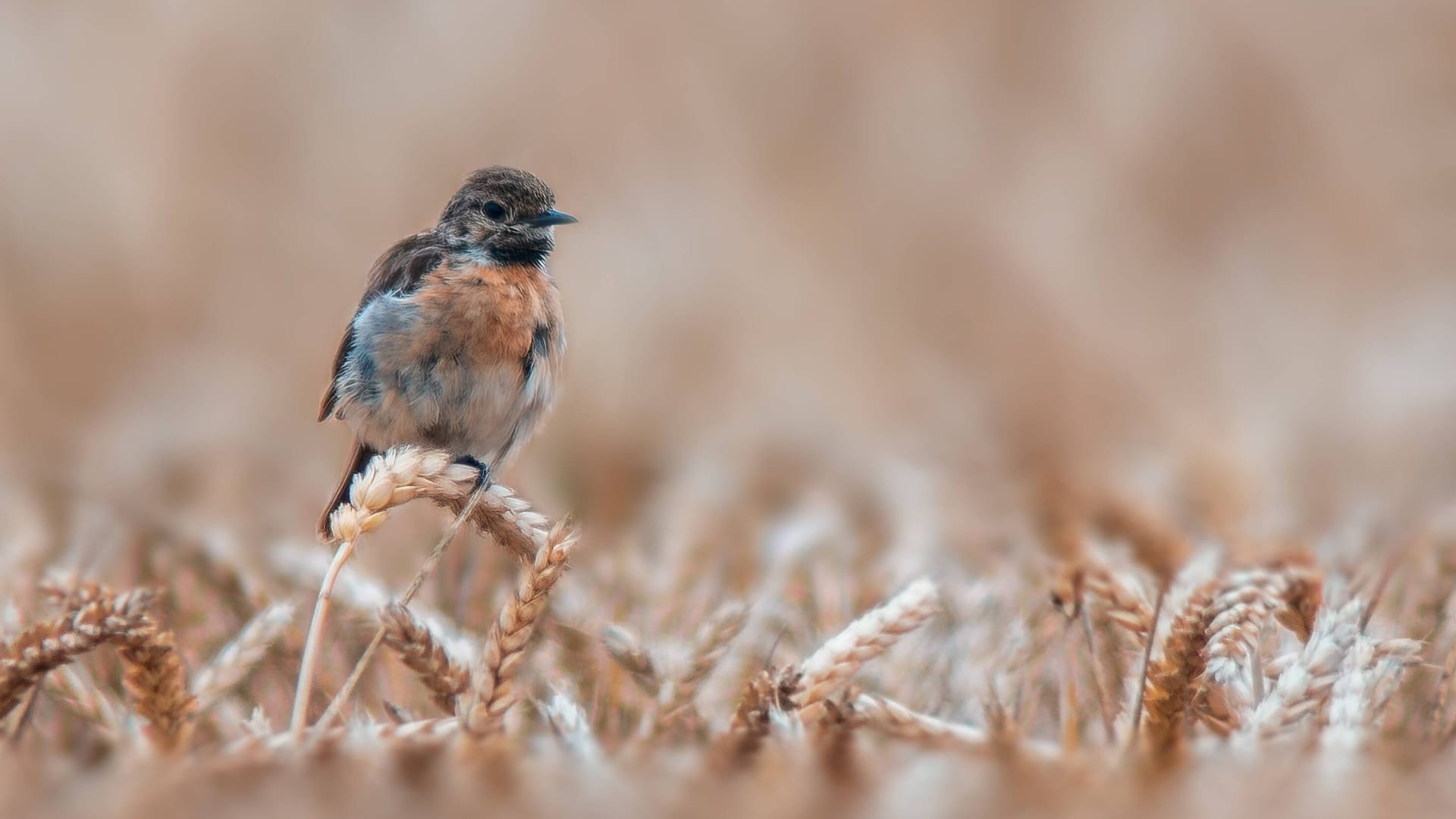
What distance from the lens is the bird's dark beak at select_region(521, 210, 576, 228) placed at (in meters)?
3.27

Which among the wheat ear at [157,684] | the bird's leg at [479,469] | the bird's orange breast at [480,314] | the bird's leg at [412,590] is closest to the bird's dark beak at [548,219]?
the bird's orange breast at [480,314]

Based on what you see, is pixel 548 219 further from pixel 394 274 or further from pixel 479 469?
→ pixel 479 469

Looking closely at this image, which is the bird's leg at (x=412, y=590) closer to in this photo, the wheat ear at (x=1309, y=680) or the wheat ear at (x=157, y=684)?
the wheat ear at (x=157, y=684)

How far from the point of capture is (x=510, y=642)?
196 cm

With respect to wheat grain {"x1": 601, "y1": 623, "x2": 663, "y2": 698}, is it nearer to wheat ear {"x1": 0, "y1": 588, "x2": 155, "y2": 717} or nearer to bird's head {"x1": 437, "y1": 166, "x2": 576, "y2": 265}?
wheat ear {"x1": 0, "y1": 588, "x2": 155, "y2": 717}

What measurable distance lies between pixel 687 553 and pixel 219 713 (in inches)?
60.3

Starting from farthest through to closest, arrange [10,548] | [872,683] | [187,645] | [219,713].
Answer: [10,548] → [187,645] → [872,683] → [219,713]

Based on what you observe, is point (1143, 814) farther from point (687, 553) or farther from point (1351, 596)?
point (687, 553)

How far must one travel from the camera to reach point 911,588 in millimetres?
2096

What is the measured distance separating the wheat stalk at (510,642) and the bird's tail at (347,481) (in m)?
0.98

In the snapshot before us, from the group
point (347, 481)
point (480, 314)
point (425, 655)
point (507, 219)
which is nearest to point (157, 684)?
point (425, 655)

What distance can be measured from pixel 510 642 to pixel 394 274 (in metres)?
1.59

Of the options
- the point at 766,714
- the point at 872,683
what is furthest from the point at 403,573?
the point at 766,714

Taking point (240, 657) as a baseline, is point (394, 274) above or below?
above
